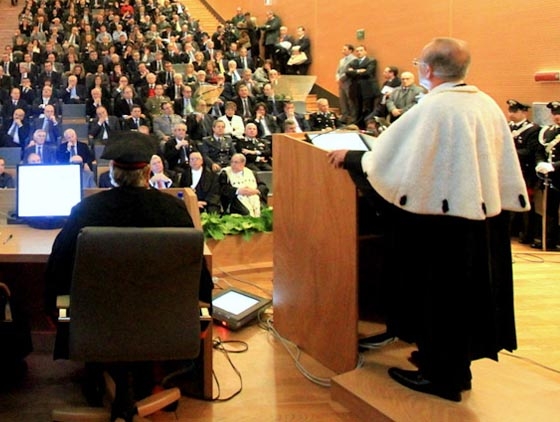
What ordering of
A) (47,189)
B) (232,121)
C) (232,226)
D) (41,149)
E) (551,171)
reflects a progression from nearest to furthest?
(47,189) < (232,226) < (551,171) < (41,149) < (232,121)

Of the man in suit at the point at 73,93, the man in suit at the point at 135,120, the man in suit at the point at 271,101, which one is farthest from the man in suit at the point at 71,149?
the man in suit at the point at 271,101

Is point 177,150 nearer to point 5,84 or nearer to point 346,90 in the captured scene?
point 5,84

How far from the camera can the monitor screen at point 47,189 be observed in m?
→ 3.61

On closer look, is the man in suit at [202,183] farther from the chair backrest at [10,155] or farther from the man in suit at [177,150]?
the chair backrest at [10,155]

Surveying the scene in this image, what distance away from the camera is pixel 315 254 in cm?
340

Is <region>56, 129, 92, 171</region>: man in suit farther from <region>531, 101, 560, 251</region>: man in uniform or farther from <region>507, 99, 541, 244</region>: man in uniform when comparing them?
<region>531, 101, 560, 251</region>: man in uniform

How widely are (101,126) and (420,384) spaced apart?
773 centimetres

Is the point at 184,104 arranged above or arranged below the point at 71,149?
above

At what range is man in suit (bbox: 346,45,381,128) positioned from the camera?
474 inches

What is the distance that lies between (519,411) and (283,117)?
8.52 meters

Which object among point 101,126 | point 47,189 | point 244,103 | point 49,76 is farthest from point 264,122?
point 47,189

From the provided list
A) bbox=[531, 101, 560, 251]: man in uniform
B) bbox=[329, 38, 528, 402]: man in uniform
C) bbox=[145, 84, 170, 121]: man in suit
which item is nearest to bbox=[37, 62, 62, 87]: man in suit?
bbox=[145, 84, 170, 121]: man in suit

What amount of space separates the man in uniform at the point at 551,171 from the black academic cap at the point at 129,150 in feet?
16.2

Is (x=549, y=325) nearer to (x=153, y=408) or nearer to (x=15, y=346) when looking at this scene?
(x=153, y=408)
